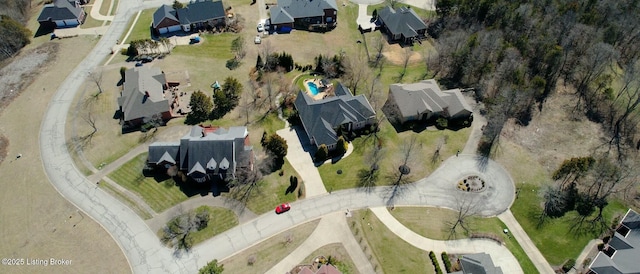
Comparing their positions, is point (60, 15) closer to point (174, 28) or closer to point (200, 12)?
point (174, 28)

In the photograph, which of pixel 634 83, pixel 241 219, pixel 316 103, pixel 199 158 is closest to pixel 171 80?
pixel 199 158

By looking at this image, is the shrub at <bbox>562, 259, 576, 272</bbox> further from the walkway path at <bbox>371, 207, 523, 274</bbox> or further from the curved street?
the curved street

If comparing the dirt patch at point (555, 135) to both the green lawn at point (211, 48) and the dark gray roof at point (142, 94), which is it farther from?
the dark gray roof at point (142, 94)

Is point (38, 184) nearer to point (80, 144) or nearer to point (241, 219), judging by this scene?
point (80, 144)

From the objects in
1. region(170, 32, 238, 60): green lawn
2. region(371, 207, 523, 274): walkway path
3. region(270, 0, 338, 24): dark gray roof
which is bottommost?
region(371, 207, 523, 274): walkway path

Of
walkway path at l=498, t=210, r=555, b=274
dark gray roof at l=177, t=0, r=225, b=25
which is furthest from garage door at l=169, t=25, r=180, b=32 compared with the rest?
walkway path at l=498, t=210, r=555, b=274

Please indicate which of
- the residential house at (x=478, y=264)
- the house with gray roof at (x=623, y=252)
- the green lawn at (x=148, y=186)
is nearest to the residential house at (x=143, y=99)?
the green lawn at (x=148, y=186)

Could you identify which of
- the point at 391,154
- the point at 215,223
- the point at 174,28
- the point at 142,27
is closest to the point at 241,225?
the point at 215,223
